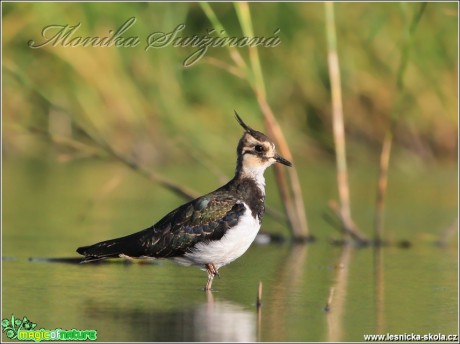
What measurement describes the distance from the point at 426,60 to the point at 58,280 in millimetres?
8643

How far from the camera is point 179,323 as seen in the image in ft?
19.2

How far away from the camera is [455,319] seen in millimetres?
Result: 6195

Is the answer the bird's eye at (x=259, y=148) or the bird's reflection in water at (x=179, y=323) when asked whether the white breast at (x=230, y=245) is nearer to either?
the bird's reflection in water at (x=179, y=323)

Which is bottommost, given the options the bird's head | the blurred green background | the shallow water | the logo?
the logo

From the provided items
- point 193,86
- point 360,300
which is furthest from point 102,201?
point 360,300

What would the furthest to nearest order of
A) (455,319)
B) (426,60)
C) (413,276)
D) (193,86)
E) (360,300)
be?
(193,86) < (426,60) < (413,276) < (360,300) < (455,319)

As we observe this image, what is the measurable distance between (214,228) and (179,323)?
36.2 inches

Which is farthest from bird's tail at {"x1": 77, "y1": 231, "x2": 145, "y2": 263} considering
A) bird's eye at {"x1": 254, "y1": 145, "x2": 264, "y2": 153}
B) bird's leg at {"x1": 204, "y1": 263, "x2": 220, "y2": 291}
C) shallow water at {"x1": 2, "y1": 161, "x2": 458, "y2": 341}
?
bird's eye at {"x1": 254, "y1": 145, "x2": 264, "y2": 153}

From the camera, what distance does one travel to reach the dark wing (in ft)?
21.8

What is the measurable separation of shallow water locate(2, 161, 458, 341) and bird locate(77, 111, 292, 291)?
0.23 metres

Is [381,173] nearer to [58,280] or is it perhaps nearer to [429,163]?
[58,280]

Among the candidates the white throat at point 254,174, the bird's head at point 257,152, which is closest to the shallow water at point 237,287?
the white throat at point 254,174

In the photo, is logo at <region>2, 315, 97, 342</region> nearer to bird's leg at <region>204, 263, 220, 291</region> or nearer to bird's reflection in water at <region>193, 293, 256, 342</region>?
bird's reflection in water at <region>193, 293, 256, 342</region>

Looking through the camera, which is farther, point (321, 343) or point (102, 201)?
point (102, 201)
